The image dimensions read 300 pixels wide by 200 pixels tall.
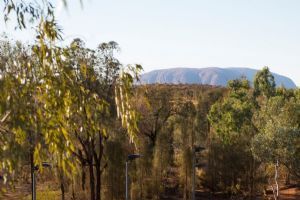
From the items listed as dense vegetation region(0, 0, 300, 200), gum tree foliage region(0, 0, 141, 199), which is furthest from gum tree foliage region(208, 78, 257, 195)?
gum tree foliage region(0, 0, 141, 199)

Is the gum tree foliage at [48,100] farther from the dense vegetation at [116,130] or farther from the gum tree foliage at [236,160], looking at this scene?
the gum tree foliage at [236,160]

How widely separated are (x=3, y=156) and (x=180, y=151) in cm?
3211

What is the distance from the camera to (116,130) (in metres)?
30.2

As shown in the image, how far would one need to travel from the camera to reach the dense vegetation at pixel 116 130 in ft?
17.7

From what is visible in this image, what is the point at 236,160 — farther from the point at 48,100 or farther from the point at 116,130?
the point at 48,100

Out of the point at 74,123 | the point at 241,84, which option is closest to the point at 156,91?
the point at 241,84

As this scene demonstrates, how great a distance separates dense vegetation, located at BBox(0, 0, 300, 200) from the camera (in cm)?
541

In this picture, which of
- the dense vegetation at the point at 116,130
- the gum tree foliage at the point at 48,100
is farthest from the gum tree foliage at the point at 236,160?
the gum tree foliage at the point at 48,100

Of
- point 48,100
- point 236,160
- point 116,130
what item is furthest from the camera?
point 236,160

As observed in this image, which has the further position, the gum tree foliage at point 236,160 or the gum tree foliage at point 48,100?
the gum tree foliage at point 236,160

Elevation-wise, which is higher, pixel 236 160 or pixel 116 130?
pixel 116 130

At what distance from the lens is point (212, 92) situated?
61219 mm

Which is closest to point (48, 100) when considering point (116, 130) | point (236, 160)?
point (116, 130)

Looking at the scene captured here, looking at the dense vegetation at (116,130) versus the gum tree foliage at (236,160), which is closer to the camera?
the dense vegetation at (116,130)
